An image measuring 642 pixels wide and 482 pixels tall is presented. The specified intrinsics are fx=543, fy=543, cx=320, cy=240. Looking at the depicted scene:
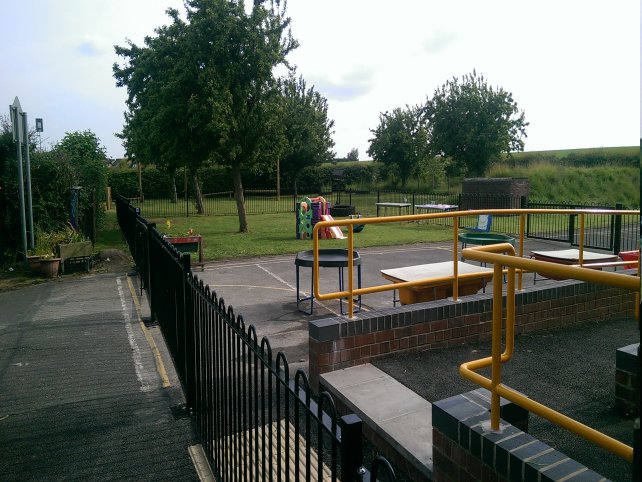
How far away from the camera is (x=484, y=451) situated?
2803 millimetres

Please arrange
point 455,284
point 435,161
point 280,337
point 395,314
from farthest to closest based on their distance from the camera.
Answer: point 435,161 < point 280,337 < point 455,284 < point 395,314

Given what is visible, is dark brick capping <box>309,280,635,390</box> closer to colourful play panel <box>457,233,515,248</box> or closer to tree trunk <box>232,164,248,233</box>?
colourful play panel <box>457,233,515,248</box>

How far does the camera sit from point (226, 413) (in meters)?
3.41

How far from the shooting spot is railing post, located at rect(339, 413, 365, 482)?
1.62 meters

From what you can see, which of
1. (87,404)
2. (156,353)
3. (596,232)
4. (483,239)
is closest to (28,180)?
(156,353)

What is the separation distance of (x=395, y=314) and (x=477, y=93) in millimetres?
41473

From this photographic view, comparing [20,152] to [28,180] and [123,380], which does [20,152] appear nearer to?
[28,180]

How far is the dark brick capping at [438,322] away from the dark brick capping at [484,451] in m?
1.83

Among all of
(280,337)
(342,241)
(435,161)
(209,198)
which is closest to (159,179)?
(209,198)

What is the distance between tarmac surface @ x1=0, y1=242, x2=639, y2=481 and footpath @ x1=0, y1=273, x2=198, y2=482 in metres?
0.01

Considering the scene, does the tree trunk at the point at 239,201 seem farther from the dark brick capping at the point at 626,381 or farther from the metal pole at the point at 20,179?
the dark brick capping at the point at 626,381

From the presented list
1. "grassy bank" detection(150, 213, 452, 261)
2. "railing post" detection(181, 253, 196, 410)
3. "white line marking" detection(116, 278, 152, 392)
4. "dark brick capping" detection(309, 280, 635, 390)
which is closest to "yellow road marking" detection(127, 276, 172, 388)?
"white line marking" detection(116, 278, 152, 392)

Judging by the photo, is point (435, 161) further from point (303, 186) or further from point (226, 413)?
point (226, 413)

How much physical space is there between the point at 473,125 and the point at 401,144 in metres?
5.69
